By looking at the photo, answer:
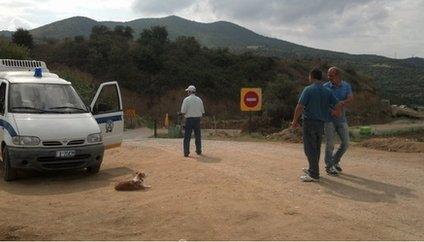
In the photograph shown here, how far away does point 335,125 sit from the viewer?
10109 mm

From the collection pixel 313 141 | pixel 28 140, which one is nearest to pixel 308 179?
pixel 313 141

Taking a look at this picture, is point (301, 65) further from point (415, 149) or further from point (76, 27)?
point (76, 27)

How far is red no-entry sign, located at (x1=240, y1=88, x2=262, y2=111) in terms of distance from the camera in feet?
76.1

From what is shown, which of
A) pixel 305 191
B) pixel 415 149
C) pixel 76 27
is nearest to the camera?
pixel 305 191

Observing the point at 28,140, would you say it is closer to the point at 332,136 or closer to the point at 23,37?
the point at 332,136

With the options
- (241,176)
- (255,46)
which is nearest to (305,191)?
(241,176)

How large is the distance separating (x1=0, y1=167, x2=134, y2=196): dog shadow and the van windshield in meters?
1.32

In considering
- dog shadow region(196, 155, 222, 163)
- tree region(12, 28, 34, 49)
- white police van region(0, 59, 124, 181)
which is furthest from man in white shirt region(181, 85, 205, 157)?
tree region(12, 28, 34, 49)

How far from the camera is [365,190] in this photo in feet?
28.9

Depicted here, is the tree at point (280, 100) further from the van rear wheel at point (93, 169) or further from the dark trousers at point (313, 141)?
the dark trousers at point (313, 141)

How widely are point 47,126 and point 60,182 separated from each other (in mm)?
1094

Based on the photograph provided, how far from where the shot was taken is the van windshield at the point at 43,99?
10.8 metres

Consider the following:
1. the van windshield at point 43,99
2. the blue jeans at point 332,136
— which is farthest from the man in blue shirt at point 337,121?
the van windshield at point 43,99

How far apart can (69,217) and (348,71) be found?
78.2 metres
